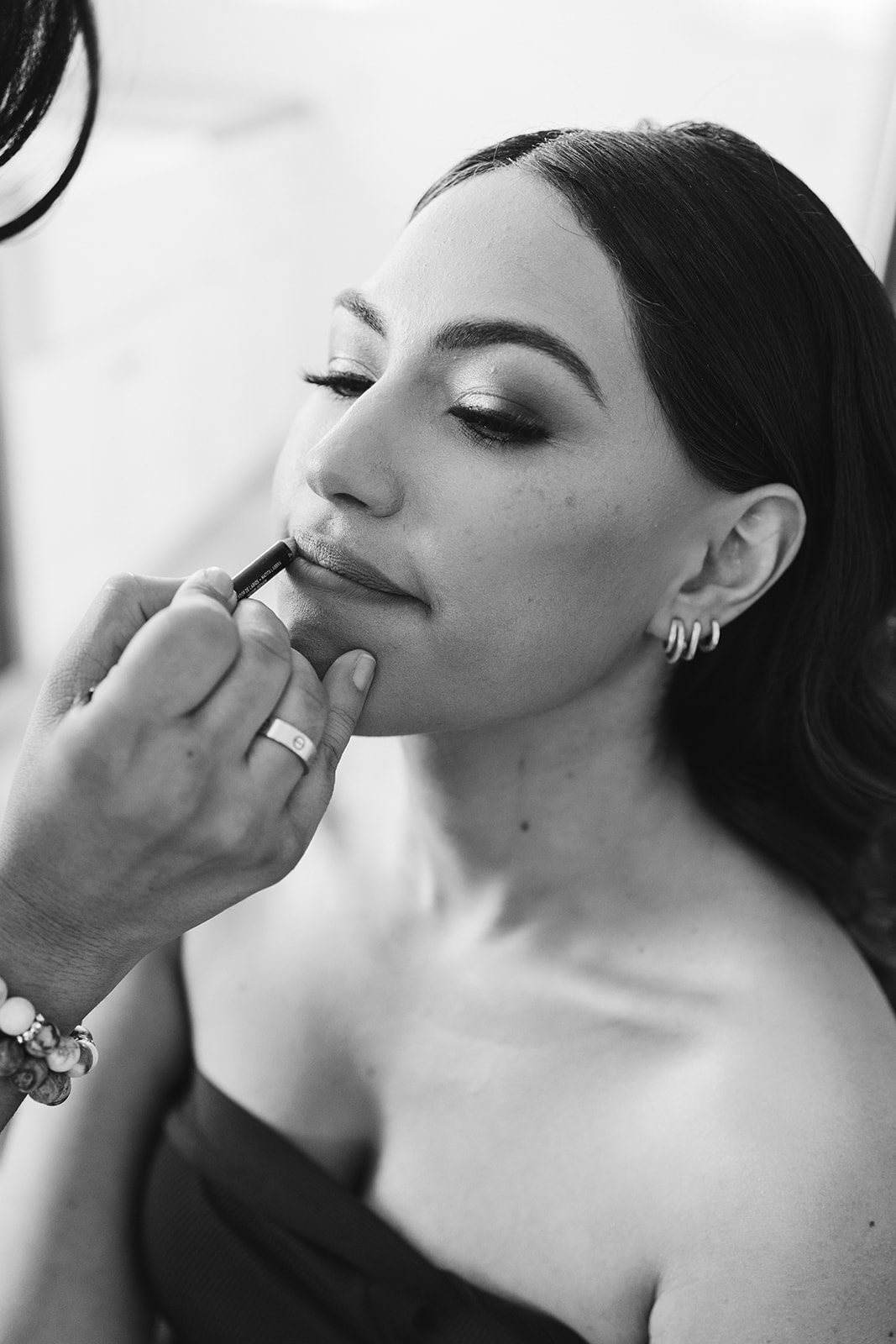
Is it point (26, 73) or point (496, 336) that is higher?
point (26, 73)

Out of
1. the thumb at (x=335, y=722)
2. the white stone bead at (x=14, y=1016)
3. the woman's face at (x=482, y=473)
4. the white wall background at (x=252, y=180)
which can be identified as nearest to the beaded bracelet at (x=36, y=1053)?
the white stone bead at (x=14, y=1016)

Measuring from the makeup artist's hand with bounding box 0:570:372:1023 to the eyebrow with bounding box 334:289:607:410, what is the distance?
270mm

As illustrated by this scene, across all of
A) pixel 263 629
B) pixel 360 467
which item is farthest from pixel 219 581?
pixel 360 467

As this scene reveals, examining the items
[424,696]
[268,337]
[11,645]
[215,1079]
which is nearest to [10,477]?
[11,645]

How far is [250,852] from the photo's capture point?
75cm

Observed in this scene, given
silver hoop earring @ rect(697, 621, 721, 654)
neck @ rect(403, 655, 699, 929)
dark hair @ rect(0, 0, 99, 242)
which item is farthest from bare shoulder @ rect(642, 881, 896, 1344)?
dark hair @ rect(0, 0, 99, 242)

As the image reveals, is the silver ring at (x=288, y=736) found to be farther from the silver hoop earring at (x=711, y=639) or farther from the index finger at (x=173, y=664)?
the silver hoop earring at (x=711, y=639)

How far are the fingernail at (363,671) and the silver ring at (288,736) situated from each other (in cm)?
12

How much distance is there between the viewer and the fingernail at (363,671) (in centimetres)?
88

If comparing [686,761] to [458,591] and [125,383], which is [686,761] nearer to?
[458,591]

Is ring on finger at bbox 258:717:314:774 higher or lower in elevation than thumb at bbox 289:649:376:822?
higher

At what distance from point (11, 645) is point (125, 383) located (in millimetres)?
840

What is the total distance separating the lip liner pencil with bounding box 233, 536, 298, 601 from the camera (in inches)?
33.9

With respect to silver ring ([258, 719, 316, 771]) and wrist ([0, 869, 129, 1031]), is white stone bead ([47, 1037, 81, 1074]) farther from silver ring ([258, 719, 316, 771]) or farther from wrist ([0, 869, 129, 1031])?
silver ring ([258, 719, 316, 771])
